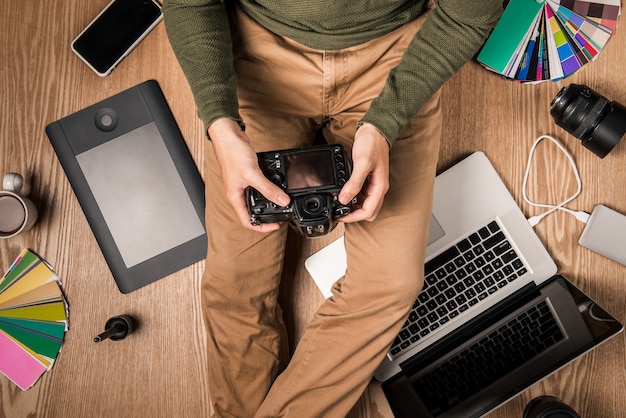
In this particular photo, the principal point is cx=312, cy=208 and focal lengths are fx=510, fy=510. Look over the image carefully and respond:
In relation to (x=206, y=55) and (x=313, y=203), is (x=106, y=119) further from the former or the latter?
(x=313, y=203)

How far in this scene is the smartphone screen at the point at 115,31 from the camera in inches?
36.8

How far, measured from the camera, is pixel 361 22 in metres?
0.73

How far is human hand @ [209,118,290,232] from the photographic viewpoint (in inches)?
25.5

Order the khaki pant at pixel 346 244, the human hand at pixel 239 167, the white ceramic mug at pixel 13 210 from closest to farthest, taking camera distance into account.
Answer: the human hand at pixel 239 167 < the khaki pant at pixel 346 244 < the white ceramic mug at pixel 13 210

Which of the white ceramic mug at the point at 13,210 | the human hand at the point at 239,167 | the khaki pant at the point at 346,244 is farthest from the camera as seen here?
the white ceramic mug at the point at 13,210

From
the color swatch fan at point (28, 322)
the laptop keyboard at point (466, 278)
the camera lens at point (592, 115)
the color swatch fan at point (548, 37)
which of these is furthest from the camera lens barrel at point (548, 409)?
the color swatch fan at point (28, 322)

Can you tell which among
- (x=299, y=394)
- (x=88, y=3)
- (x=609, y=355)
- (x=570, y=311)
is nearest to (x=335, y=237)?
(x=299, y=394)

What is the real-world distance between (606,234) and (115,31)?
96 cm

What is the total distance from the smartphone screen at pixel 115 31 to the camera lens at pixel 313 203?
0.52 m

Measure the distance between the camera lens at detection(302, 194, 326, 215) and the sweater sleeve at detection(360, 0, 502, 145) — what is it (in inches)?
5.2

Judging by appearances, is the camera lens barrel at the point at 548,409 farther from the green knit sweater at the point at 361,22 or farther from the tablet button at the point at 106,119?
the tablet button at the point at 106,119

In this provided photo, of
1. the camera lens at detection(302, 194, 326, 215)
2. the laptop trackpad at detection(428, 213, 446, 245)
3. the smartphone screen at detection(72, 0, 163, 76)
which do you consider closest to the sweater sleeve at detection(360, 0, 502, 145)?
the camera lens at detection(302, 194, 326, 215)

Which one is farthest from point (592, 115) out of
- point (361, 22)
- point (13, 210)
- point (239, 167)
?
point (13, 210)

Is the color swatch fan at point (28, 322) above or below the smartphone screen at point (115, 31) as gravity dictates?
below
